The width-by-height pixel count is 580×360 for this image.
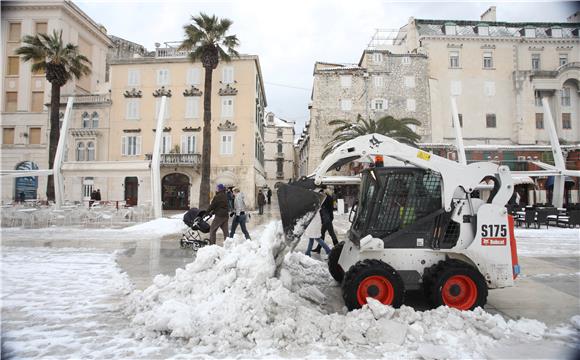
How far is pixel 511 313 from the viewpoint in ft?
16.8

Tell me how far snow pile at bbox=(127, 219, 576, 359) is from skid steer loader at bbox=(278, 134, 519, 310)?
424 mm

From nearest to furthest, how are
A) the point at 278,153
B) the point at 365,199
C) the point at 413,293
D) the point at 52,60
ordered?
the point at 365,199 < the point at 413,293 < the point at 52,60 < the point at 278,153

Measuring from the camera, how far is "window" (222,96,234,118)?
32406 mm

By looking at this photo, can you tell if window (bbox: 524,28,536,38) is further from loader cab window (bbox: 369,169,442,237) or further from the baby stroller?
loader cab window (bbox: 369,169,442,237)

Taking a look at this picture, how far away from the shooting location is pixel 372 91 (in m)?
38.2

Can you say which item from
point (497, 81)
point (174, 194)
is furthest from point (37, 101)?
point (497, 81)

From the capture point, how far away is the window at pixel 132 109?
32.7 metres

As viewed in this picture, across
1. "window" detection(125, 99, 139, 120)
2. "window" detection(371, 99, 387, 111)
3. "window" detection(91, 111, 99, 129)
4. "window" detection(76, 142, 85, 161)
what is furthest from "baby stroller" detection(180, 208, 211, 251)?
"window" detection(371, 99, 387, 111)

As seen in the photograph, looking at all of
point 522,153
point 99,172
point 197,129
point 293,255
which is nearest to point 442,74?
point 522,153

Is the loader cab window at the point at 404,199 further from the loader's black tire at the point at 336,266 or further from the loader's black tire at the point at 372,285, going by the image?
the loader's black tire at the point at 336,266

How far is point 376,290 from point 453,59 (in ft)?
133

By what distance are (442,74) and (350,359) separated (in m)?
40.8

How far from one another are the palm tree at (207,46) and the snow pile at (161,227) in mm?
5960

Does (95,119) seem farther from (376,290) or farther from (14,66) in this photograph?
(376,290)
